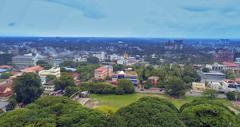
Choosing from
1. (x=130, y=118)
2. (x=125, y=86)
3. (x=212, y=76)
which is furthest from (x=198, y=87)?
(x=130, y=118)

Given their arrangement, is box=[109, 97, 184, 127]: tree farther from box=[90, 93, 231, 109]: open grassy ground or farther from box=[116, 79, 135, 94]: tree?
box=[116, 79, 135, 94]: tree

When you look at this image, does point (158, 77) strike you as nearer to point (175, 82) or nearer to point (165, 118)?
point (175, 82)

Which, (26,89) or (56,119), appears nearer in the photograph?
(56,119)

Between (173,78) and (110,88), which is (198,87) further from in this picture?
(110,88)

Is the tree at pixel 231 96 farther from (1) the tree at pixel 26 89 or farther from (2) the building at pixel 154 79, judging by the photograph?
(1) the tree at pixel 26 89

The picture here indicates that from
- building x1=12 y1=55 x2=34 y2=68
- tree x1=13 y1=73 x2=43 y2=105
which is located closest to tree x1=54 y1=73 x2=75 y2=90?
tree x1=13 y1=73 x2=43 y2=105

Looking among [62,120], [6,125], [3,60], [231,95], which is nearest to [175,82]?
[231,95]

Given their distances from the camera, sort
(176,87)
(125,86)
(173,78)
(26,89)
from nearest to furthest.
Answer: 1. (26,89)
2. (176,87)
3. (173,78)
4. (125,86)

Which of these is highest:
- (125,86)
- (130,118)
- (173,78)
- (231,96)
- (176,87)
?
(130,118)

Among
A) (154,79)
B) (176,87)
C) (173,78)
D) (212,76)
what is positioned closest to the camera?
(176,87)

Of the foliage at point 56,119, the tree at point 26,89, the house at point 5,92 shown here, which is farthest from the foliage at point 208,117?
the house at point 5,92
